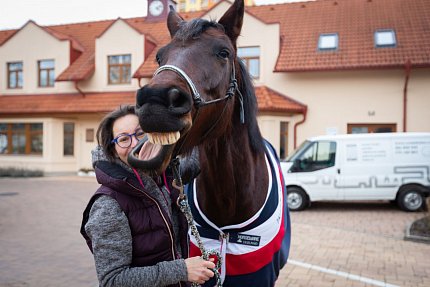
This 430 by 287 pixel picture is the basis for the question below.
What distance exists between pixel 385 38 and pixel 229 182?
14.8 m

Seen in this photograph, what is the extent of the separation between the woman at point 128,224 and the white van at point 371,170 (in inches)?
329

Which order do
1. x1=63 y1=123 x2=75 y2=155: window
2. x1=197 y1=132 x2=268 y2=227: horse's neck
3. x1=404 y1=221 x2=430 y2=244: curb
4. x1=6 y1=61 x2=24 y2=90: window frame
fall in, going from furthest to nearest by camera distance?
x1=6 y1=61 x2=24 y2=90: window frame
x1=63 y1=123 x2=75 y2=155: window
x1=404 y1=221 x2=430 y2=244: curb
x1=197 y1=132 x2=268 y2=227: horse's neck

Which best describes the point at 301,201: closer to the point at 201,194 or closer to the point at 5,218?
the point at 5,218

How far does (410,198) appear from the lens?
379 inches

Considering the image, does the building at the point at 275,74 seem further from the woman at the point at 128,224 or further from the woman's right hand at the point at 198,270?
the woman's right hand at the point at 198,270

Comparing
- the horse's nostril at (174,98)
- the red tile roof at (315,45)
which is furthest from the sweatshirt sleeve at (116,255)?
the red tile roof at (315,45)

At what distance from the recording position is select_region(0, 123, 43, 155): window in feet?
61.5

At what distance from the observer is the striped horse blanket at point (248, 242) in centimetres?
227

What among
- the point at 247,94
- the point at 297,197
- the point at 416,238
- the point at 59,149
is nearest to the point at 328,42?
the point at 297,197

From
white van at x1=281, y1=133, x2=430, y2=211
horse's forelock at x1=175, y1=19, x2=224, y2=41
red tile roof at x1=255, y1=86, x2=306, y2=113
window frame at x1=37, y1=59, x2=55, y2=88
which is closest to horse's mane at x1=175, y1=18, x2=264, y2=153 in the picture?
horse's forelock at x1=175, y1=19, x2=224, y2=41

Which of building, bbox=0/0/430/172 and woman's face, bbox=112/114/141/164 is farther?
building, bbox=0/0/430/172

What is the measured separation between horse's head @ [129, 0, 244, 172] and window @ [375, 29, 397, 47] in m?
14.1

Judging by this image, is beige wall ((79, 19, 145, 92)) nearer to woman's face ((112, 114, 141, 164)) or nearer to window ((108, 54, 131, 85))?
window ((108, 54, 131, 85))

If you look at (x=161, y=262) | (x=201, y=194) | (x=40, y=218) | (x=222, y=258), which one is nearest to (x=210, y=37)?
(x=201, y=194)
